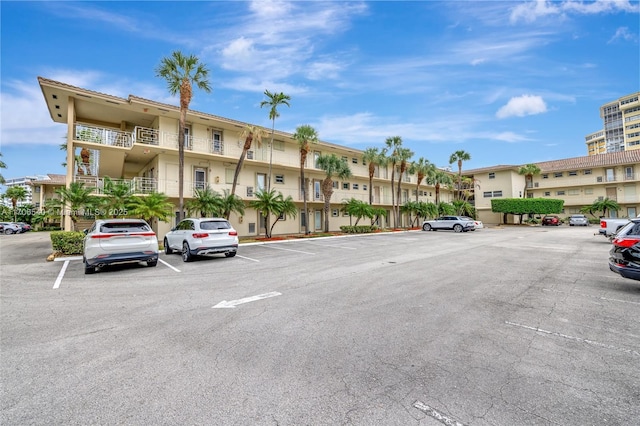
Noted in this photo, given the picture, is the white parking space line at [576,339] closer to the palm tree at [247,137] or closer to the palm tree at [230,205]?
the palm tree at [230,205]

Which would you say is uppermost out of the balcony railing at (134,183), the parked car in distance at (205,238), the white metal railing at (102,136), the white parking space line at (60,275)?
the white metal railing at (102,136)

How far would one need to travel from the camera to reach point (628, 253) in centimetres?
632

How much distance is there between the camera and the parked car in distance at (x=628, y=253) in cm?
621

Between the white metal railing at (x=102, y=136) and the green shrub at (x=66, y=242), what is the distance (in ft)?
23.4

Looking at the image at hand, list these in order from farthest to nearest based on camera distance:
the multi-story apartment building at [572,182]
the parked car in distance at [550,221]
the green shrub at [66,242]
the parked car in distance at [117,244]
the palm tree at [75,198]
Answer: the multi-story apartment building at [572,182], the parked car in distance at [550,221], the palm tree at [75,198], the green shrub at [66,242], the parked car in distance at [117,244]

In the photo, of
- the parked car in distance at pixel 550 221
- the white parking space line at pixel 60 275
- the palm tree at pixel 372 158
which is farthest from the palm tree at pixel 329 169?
the parked car in distance at pixel 550 221

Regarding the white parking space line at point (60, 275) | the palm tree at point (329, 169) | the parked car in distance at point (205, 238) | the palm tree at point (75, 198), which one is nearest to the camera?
the white parking space line at point (60, 275)

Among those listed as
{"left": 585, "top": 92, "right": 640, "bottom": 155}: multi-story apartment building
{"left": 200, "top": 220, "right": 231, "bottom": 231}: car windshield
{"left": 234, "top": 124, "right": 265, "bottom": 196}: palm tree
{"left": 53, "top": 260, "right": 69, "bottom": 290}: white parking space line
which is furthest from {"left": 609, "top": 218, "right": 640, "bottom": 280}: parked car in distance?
{"left": 585, "top": 92, "right": 640, "bottom": 155}: multi-story apartment building

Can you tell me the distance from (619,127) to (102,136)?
129624 mm

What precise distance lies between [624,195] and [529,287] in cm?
5278

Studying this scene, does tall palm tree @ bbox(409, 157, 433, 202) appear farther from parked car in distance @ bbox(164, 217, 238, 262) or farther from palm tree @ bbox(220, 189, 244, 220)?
parked car in distance @ bbox(164, 217, 238, 262)

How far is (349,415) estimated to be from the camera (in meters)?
2.46

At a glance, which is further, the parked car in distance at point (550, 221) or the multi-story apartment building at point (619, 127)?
the multi-story apartment building at point (619, 127)

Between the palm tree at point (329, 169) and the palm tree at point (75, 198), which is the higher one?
the palm tree at point (329, 169)
